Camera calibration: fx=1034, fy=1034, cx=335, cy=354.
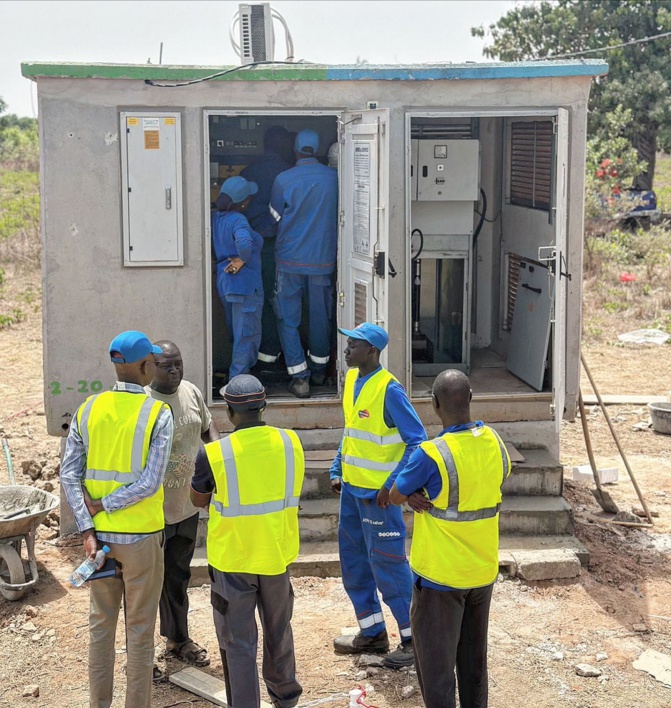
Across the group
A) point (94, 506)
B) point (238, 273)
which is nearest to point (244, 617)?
point (94, 506)

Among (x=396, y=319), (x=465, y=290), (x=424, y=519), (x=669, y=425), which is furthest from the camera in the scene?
(x=669, y=425)

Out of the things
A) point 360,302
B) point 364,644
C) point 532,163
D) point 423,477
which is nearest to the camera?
point 423,477

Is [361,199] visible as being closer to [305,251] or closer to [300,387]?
[305,251]

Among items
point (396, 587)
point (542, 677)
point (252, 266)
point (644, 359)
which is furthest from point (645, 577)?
point (644, 359)

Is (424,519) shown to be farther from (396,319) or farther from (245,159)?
(245,159)

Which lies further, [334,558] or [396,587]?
[334,558]

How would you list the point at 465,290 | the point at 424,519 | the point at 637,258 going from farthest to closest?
the point at 637,258
the point at 465,290
the point at 424,519

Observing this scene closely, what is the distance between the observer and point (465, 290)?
919 cm

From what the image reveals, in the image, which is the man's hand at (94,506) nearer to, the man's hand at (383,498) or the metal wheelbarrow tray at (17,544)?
the man's hand at (383,498)

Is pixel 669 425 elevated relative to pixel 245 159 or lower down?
lower down

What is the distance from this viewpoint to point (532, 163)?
9023mm

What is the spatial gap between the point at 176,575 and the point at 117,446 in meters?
1.29

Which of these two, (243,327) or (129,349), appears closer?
(129,349)

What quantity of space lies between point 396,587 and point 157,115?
388 centimetres
